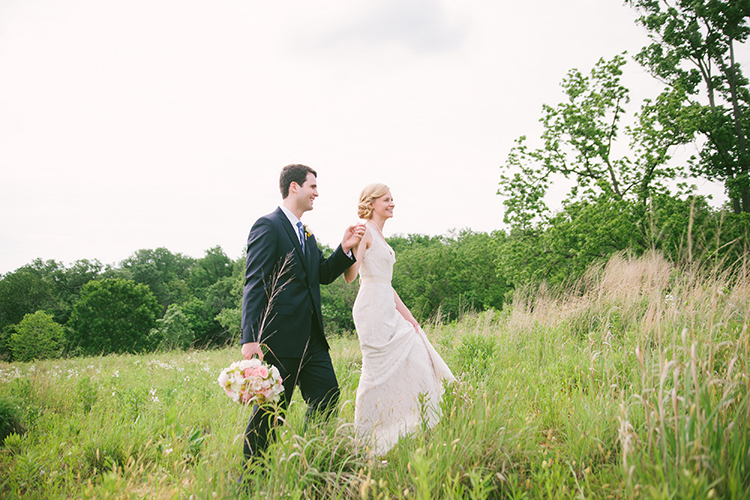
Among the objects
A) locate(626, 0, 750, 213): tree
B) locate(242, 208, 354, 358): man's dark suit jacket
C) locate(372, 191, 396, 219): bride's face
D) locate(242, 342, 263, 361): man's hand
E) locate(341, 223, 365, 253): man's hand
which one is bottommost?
locate(242, 342, 263, 361): man's hand

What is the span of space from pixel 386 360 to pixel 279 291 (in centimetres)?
109

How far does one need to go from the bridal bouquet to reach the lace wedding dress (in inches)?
40.3

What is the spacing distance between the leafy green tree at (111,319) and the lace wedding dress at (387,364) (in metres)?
35.6

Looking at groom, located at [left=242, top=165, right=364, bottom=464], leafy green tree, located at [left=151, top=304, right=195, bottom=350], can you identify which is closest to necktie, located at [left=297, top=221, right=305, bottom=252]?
groom, located at [left=242, top=165, right=364, bottom=464]

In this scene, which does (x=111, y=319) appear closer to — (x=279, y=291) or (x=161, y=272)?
(x=161, y=272)

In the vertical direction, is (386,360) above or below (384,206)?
below

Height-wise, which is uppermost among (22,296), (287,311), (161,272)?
(287,311)

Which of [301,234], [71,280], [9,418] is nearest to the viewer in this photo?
[301,234]

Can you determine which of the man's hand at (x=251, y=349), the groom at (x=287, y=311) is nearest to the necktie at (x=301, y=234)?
the groom at (x=287, y=311)

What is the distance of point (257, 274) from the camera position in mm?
2729

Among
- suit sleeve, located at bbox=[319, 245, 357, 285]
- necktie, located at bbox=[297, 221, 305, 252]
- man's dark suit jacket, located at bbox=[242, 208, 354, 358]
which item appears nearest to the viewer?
man's dark suit jacket, located at bbox=[242, 208, 354, 358]

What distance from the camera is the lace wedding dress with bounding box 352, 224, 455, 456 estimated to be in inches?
120

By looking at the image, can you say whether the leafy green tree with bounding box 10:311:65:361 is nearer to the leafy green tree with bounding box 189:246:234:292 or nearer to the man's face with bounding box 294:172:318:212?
the leafy green tree with bounding box 189:246:234:292

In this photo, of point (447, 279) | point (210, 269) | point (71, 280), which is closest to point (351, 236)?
point (447, 279)
